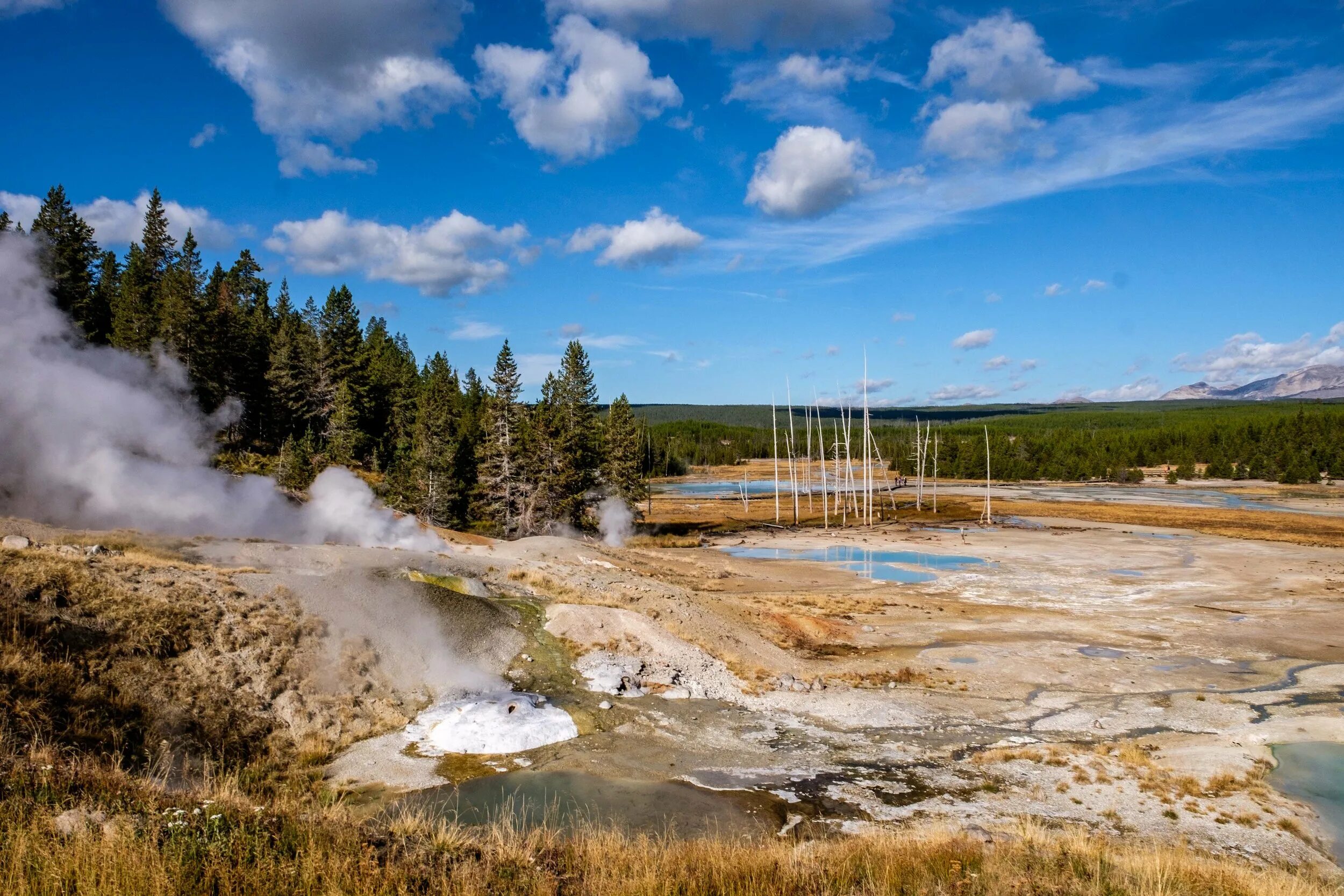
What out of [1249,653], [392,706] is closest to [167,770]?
[392,706]

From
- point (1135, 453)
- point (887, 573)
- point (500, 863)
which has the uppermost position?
point (1135, 453)

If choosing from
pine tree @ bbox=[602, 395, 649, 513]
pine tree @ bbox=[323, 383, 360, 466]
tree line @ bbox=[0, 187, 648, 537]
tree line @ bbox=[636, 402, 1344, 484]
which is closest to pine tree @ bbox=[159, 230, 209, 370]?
tree line @ bbox=[0, 187, 648, 537]

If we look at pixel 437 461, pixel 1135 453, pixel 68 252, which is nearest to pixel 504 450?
pixel 437 461

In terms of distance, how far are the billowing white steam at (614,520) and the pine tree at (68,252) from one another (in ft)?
113

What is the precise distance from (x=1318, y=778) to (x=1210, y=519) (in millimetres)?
63944

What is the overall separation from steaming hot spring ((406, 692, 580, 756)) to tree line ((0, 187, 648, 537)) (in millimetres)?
26237

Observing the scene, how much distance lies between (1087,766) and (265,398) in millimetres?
58780

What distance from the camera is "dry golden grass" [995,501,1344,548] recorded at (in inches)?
2208

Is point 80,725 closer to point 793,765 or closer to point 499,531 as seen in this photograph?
point 793,765

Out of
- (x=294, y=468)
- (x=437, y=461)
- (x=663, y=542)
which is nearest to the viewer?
(x=294, y=468)

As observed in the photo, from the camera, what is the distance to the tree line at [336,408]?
A: 45250mm

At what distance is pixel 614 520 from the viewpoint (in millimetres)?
54094

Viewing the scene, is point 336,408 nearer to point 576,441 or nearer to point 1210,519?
point 576,441

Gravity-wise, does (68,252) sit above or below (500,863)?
above
